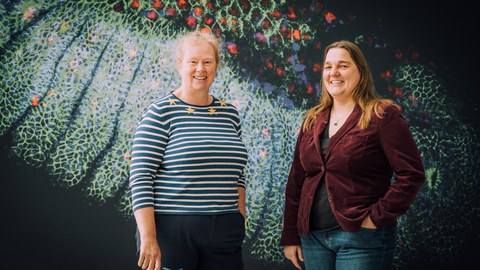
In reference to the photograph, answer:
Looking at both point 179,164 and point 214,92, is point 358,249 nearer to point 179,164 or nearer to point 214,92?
point 179,164

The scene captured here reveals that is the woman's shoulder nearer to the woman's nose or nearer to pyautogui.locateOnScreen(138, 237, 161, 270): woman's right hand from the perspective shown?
the woman's nose

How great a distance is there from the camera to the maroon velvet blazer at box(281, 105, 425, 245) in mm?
1568

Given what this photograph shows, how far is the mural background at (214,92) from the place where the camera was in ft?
8.61

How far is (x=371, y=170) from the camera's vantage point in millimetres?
1607

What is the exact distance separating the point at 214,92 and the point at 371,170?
52.7 inches

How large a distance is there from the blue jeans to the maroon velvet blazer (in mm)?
36

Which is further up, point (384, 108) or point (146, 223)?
point (384, 108)

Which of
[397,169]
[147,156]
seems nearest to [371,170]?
[397,169]

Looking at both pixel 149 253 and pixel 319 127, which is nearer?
pixel 149 253

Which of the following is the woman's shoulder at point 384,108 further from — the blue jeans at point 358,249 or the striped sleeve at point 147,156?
the striped sleeve at point 147,156

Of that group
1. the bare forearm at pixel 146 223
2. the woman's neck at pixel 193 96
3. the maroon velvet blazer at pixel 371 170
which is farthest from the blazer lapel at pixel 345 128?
the bare forearm at pixel 146 223

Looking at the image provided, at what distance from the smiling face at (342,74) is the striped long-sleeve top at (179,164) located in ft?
1.46

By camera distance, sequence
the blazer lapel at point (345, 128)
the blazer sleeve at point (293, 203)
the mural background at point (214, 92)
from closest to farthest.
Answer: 1. the blazer lapel at point (345, 128)
2. the blazer sleeve at point (293, 203)
3. the mural background at point (214, 92)

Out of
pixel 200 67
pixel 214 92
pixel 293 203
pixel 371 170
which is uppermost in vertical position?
pixel 214 92
